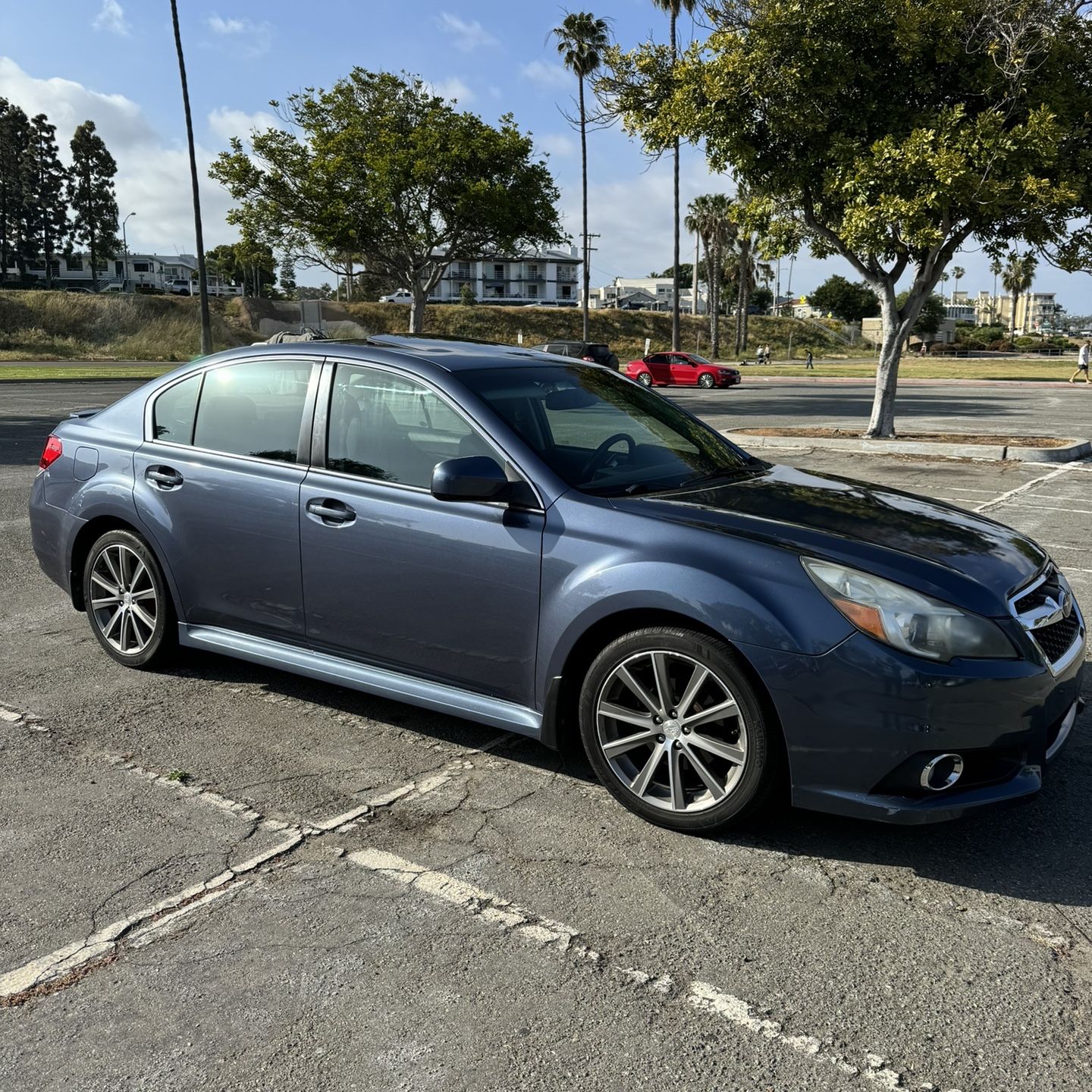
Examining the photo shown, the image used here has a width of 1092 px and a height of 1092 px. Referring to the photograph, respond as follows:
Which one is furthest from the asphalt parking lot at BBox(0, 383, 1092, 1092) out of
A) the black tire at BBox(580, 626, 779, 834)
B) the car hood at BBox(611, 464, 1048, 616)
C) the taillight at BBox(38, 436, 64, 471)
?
the taillight at BBox(38, 436, 64, 471)

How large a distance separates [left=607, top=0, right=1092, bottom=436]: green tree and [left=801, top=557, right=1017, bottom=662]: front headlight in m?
11.6

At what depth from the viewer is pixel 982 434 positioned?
1780 centimetres

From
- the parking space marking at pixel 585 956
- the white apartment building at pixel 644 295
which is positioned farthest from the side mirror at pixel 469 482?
the white apartment building at pixel 644 295

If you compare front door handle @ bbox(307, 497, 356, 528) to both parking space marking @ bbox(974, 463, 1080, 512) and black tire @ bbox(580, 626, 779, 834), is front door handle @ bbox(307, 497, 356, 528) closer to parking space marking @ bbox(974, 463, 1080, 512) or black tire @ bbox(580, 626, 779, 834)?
black tire @ bbox(580, 626, 779, 834)

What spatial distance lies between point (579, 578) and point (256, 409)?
195cm

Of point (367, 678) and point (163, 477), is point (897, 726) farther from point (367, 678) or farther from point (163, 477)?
point (163, 477)

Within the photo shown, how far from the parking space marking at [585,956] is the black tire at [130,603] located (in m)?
2.11

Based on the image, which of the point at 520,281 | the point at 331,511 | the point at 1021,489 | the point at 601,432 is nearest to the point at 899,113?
the point at 1021,489

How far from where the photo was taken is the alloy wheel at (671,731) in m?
3.37

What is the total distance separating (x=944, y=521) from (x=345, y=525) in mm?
2356

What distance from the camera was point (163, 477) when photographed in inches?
191

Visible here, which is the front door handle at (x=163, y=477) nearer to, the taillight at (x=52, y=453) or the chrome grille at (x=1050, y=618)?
the taillight at (x=52, y=453)

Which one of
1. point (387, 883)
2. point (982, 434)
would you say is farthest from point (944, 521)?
point (982, 434)

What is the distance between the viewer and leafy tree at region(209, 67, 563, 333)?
106 ft
